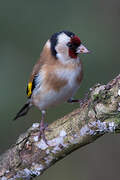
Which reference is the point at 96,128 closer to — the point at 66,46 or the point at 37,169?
the point at 37,169

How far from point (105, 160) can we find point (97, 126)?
265cm

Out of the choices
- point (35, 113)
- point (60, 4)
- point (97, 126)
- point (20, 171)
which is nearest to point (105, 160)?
point (35, 113)

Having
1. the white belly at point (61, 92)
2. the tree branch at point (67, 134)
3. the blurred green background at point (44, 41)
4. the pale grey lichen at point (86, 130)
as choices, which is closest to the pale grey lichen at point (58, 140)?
the tree branch at point (67, 134)

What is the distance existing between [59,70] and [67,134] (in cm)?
79

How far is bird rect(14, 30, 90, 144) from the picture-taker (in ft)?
11.0

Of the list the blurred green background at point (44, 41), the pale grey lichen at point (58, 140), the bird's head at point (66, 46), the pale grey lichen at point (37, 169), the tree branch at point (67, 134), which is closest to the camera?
the tree branch at point (67, 134)

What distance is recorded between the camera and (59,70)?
335 cm

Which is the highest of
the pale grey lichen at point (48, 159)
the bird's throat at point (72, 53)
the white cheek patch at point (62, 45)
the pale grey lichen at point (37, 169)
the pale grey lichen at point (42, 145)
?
the white cheek patch at point (62, 45)

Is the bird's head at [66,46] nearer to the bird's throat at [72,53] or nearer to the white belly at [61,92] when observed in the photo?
the bird's throat at [72,53]

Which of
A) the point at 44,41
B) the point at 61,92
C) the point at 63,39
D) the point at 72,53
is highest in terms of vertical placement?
the point at 44,41

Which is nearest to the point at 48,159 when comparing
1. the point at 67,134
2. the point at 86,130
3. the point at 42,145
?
the point at 42,145

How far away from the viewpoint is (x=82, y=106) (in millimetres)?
2674

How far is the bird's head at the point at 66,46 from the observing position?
11.0 ft

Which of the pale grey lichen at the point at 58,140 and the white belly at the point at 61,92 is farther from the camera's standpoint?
the white belly at the point at 61,92
